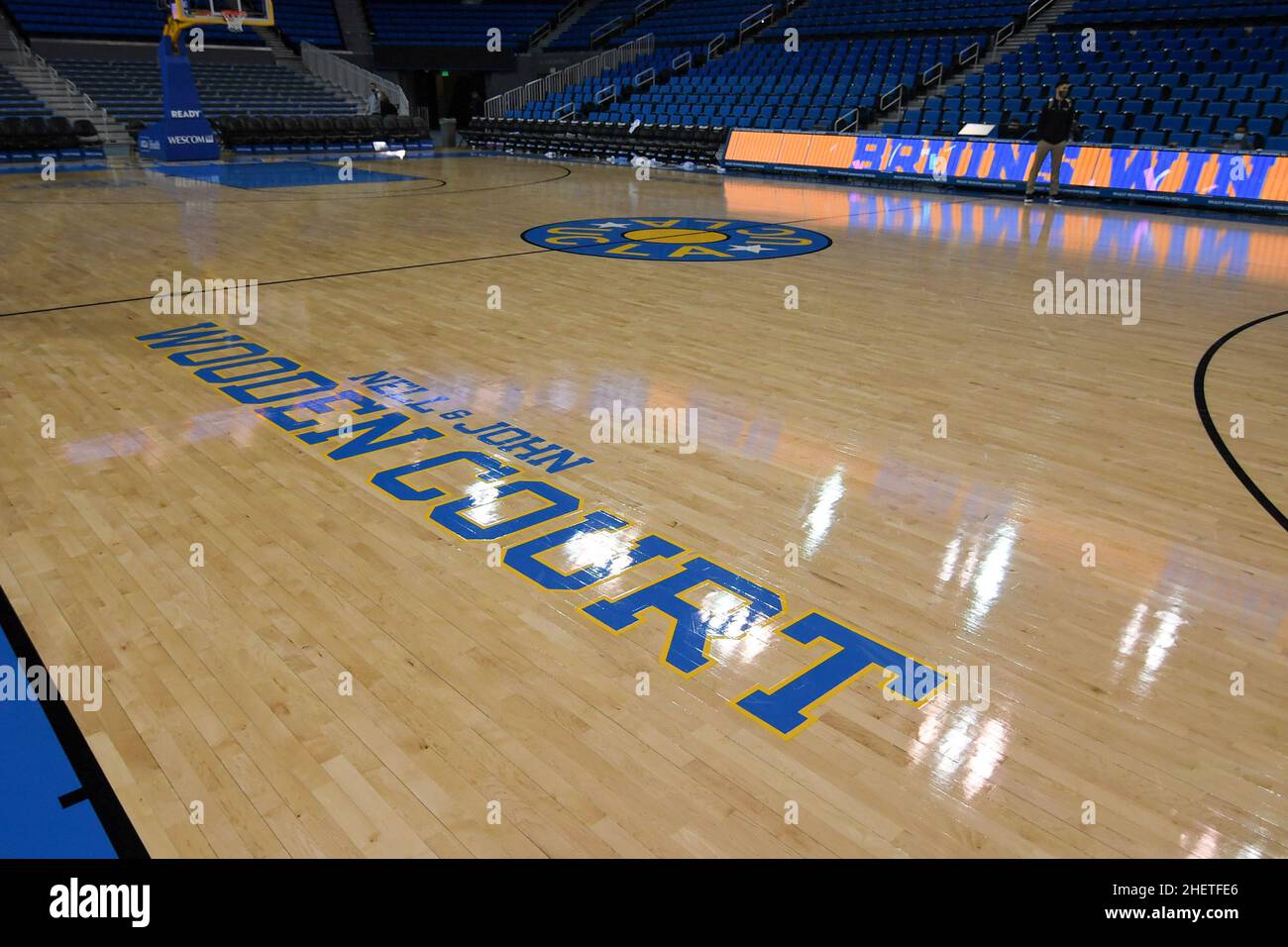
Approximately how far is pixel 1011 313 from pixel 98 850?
5.96 meters

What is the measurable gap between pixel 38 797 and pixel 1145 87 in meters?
14.2

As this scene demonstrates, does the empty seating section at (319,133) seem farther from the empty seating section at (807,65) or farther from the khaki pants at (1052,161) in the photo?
the khaki pants at (1052,161)

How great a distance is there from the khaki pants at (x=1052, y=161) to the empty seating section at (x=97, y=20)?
17286 mm

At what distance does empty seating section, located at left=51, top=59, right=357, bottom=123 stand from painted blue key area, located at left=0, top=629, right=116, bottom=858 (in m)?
20.5

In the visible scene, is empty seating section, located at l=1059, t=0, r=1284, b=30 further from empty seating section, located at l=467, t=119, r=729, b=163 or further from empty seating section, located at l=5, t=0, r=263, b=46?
empty seating section, located at l=5, t=0, r=263, b=46

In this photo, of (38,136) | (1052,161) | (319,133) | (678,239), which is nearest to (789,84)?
(1052,161)

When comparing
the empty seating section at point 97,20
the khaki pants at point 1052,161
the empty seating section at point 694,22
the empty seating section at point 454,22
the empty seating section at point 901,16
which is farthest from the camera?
the empty seating section at point 454,22

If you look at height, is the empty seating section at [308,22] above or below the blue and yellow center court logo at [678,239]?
above

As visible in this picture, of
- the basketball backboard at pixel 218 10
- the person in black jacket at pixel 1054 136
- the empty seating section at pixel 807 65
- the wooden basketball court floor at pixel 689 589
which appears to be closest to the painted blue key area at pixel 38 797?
the wooden basketball court floor at pixel 689 589

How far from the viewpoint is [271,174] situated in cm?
1480

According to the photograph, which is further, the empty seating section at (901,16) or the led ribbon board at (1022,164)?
the empty seating section at (901,16)

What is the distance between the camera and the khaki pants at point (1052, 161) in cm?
1127

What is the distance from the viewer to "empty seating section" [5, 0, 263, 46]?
2052cm

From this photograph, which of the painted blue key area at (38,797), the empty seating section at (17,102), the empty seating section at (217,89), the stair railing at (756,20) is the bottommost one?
the painted blue key area at (38,797)
